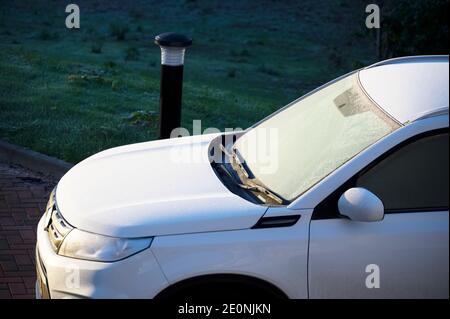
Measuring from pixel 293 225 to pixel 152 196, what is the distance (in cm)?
82

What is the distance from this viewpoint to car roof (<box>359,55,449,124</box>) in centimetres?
454

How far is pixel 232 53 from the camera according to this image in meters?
17.7

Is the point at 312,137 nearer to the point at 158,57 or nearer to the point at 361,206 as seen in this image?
the point at 361,206

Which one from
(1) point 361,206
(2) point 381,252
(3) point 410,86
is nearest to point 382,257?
(2) point 381,252

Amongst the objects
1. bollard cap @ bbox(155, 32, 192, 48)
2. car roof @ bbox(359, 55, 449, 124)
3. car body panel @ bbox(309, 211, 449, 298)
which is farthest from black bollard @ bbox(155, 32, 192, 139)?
car body panel @ bbox(309, 211, 449, 298)

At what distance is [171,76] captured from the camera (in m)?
7.22

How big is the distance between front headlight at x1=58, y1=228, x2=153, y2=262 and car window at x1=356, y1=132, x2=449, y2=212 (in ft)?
3.95

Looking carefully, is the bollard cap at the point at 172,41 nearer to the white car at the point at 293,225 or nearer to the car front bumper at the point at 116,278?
the white car at the point at 293,225

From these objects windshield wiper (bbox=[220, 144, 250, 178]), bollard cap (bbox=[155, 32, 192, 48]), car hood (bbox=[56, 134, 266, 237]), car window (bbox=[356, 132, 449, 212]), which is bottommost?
car hood (bbox=[56, 134, 266, 237])

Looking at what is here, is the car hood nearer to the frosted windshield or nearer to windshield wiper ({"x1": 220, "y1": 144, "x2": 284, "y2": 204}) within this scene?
windshield wiper ({"x1": 220, "y1": 144, "x2": 284, "y2": 204})

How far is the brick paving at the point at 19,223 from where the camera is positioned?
5.79 meters
